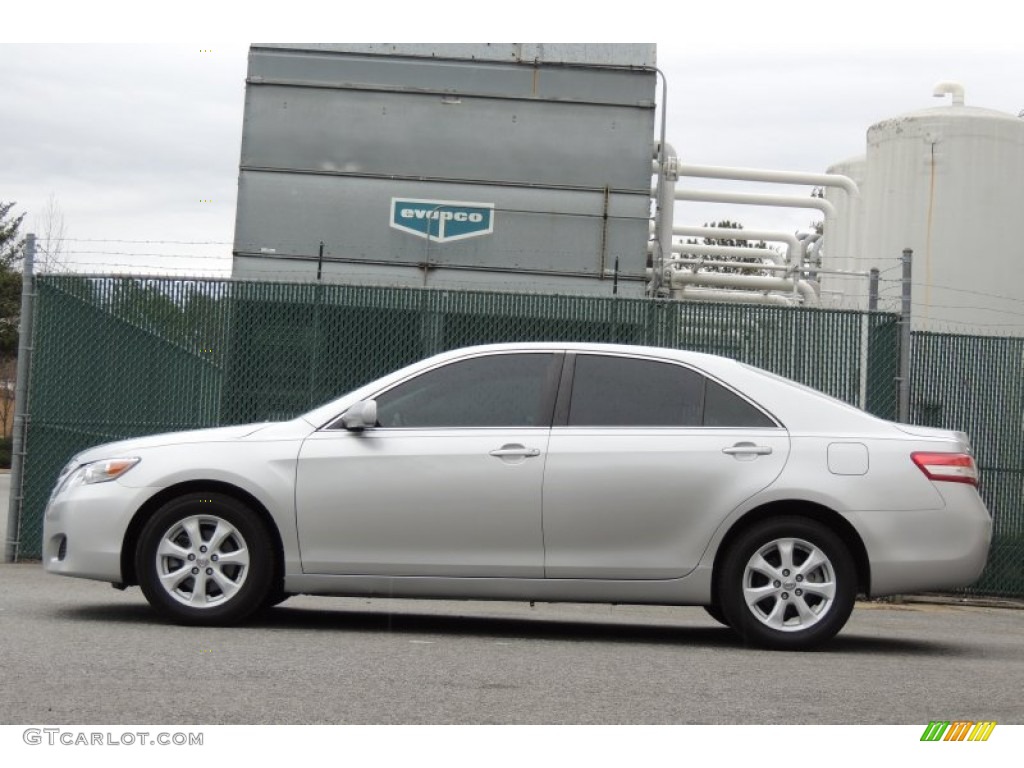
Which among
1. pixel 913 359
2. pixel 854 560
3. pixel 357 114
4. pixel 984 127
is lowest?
pixel 854 560

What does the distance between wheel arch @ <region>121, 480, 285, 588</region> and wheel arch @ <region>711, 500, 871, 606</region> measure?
2.20m

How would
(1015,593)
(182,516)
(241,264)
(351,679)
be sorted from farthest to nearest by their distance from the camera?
1. (241,264)
2. (1015,593)
3. (182,516)
4. (351,679)

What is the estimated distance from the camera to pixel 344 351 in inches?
478

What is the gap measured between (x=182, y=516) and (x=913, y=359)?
6.33 meters

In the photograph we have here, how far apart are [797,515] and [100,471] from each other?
141 inches

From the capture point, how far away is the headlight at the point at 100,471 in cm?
819

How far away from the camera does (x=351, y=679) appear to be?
6352mm

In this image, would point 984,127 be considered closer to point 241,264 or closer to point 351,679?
point 241,264

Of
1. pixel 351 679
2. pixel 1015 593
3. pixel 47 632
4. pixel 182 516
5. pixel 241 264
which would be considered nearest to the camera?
pixel 351 679

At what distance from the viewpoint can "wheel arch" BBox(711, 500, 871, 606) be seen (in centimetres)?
809

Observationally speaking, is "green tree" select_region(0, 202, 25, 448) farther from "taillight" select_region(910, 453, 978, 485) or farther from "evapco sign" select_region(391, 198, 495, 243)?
"taillight" select_region(910, 453, 978, 485)

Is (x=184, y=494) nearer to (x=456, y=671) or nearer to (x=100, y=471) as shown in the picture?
(x=100, y=471)

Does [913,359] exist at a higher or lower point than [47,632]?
higher

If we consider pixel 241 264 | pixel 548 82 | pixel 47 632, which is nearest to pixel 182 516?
pixel 47 632
